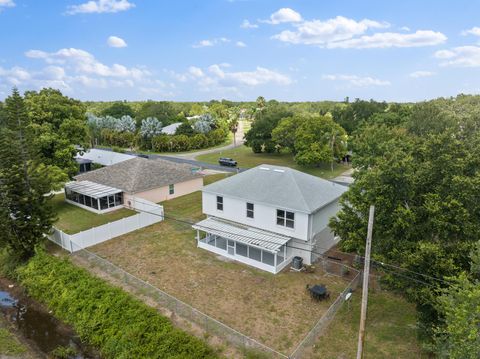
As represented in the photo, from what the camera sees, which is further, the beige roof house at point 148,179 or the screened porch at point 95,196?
the beige roof house at point 148,179

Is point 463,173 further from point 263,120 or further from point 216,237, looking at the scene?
point 263,120

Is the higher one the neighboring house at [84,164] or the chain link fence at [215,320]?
the neighboring house at [84,164]

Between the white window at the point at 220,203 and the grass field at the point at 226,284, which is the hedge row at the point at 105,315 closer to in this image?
the grass field at the point at 226,284

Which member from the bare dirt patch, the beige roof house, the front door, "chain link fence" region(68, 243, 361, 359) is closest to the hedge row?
"chain link fence" region(68, 243, 361, 359)

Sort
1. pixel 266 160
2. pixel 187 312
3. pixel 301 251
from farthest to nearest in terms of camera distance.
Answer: pixel 266 160 < pixel 301 251 < pixel 187 312

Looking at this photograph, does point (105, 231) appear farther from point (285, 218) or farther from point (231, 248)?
point (285, 218)

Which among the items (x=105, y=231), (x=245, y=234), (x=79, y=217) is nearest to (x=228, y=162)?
(x=79, y=217)

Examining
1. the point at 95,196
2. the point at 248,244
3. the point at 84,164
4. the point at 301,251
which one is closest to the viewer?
the point at 248,244

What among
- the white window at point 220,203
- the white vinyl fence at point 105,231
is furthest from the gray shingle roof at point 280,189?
the white vinyl fence at point 105,231

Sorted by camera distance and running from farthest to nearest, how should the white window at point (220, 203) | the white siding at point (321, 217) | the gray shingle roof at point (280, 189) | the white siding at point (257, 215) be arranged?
the white window at point (220, 203)
the gray shingle roof at point (280, 189)
the white siding at point (321, 217)
the white siding at point (257, 215)
